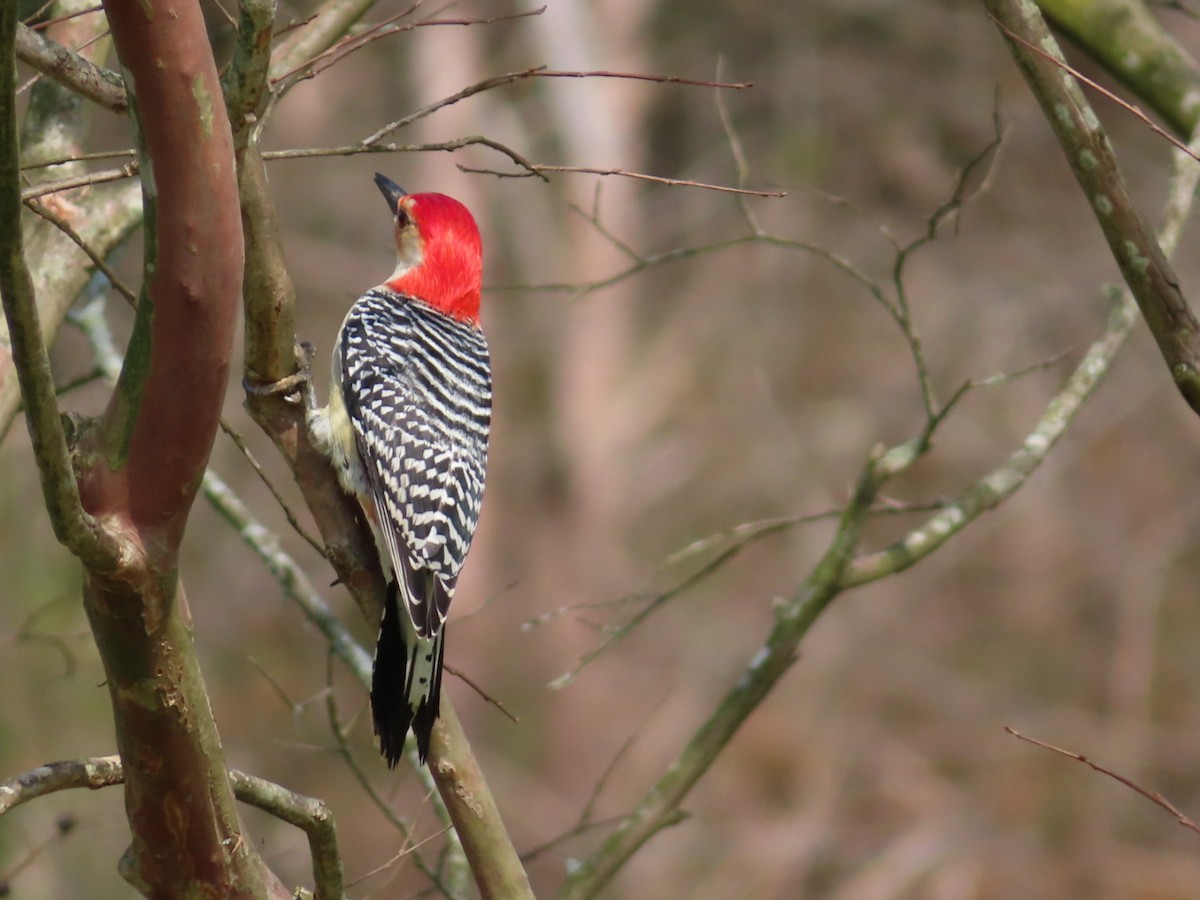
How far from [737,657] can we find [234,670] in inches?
197

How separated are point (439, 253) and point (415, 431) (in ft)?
3.33

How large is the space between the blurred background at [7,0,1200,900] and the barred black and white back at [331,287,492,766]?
6483 millimetres

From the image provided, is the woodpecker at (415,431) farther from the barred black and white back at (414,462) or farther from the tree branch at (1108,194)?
the tree branch at (1108,194)

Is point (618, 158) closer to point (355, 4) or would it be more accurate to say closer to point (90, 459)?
point (355, 4)

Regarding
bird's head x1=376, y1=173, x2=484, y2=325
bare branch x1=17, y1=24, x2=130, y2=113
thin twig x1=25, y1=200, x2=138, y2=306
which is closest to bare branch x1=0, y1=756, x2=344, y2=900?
thin twig x1=25, y1=200, x2=138, y2=306

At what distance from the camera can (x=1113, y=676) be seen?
1145cm

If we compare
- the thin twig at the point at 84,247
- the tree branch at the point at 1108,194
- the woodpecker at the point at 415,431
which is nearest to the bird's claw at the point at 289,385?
the woodpecker at the point at 415,431

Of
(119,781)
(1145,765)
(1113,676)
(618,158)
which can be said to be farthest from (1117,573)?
(119,781)

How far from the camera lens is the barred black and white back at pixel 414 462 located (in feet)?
10.6

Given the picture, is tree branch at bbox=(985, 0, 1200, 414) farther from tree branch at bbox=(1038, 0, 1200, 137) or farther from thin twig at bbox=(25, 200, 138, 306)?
thin twig at bbox=(25, 200, 138, 306)

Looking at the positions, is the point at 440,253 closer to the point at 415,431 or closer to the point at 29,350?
the point at 415,431

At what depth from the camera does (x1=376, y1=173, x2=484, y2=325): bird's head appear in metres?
4.65

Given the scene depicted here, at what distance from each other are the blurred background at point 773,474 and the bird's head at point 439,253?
5959 millimetres

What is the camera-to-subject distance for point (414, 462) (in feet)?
12.4
